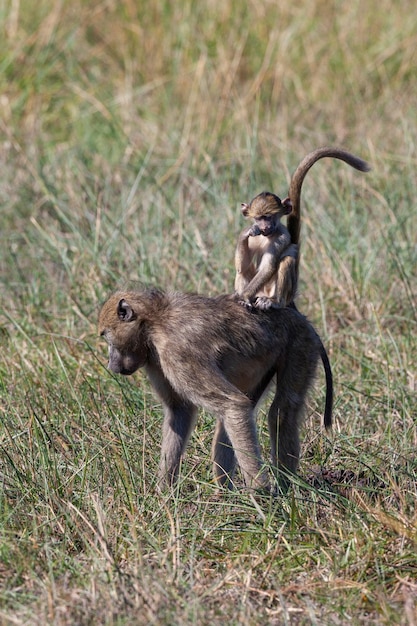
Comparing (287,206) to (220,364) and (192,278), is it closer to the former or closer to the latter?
(220,364)

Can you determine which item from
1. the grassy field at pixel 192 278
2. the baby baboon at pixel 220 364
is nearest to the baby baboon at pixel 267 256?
the baby baboon at pixel 220 364

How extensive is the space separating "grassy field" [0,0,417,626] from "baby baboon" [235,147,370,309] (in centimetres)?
83

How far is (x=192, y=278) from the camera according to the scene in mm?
6914

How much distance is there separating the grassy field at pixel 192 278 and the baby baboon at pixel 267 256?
2.71 ft

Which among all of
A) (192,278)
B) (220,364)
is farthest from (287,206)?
(192,278)

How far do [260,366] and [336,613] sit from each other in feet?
4.48

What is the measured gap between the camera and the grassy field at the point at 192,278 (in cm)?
402

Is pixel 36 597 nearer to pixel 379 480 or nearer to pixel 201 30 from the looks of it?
pixel 379 480

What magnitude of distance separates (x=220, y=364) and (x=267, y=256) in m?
0.52

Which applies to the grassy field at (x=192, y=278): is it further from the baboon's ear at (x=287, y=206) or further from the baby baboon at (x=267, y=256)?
the baboon's ear at (x=287, y=206)

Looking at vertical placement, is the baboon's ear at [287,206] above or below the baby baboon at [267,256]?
above

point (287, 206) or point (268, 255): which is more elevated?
point (287, 206)

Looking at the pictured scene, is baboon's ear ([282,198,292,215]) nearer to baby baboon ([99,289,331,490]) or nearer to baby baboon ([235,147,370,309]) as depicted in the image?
baby baboon ([235,147,370,309])

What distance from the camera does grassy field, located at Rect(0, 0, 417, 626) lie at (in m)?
4.02
